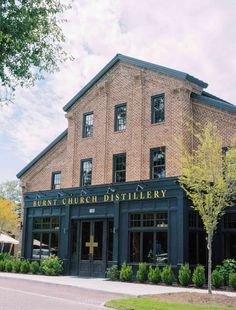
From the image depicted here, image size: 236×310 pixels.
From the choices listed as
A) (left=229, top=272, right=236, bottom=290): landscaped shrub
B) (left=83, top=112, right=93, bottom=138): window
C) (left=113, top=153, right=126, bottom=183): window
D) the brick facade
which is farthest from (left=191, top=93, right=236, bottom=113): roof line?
(left=229, top=272, right=236, bottom=290): landscaped shrub

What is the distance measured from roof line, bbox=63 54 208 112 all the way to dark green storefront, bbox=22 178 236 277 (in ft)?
18.9

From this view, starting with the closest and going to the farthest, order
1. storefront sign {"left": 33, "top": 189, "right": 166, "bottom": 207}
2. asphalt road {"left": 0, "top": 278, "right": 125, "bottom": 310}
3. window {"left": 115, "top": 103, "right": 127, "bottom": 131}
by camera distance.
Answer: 1. asphalt road {"left": 0, "top": 278, "right": 125, "bottom": 310}
2. storefront sign {"left": 33, "top": 189, "right": 166, "bottom": 207}
3. window {"left": 115, "top": 103, "right": 127, "bottom": 131}

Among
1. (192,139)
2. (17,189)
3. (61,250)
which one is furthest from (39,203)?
(17,189)

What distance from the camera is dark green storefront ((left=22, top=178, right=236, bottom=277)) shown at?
2214 centimetres

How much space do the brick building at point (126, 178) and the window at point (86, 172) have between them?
61 millimetres

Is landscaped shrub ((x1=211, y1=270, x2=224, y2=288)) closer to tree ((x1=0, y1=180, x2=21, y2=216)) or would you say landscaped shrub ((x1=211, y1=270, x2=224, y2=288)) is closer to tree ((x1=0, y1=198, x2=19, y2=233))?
tree ((x1=0, y1=198, x2=19, y2=233))

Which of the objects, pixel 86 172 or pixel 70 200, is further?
pixel 86 172

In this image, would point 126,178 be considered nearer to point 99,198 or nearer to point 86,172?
point 99,198

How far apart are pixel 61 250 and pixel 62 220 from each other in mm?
1737

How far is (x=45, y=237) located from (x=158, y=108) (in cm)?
1043

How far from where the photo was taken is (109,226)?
25594 millimetres

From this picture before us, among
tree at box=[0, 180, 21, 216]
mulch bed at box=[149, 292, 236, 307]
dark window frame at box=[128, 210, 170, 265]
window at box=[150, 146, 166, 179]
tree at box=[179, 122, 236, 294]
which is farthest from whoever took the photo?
tree at box=[0, 180, 21, 216]

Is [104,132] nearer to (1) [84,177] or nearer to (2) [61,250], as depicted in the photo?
(1) [84,177]

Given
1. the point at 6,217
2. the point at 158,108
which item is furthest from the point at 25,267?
the point at 6,217
